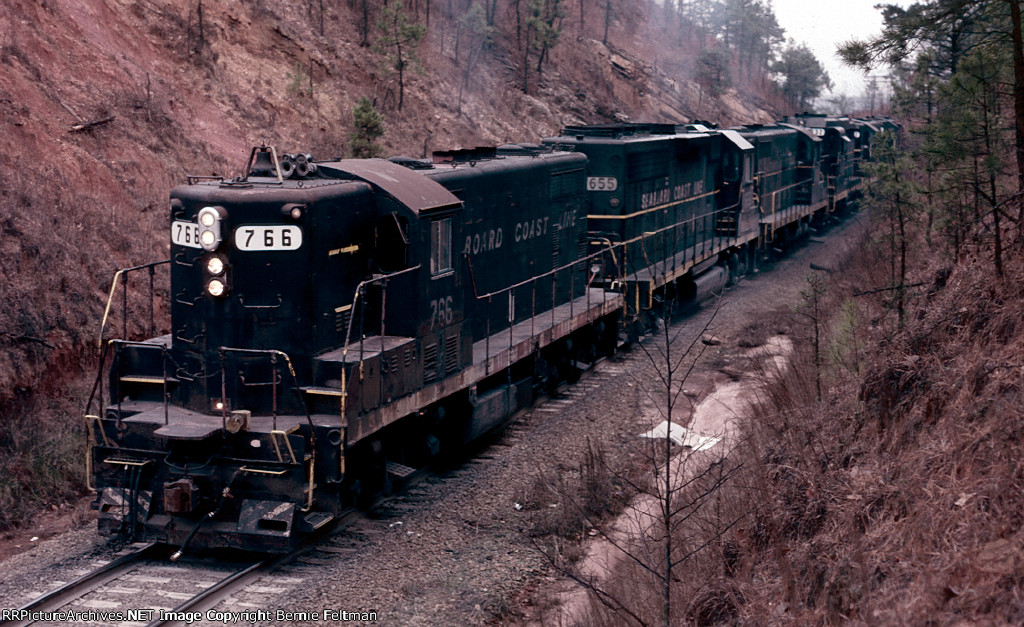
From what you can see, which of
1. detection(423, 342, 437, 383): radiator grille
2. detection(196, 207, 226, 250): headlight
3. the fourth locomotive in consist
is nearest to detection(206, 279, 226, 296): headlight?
the fourth locomotive in consist

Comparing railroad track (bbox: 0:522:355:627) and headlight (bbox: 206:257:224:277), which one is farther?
headlight (bbox: 206:257:224:277)

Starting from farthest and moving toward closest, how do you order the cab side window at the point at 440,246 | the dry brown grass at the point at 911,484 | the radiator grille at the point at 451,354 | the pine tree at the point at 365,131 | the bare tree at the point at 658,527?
the pine tree at the point at 365,131, the radiator grille at the point at 451,354, the cab side window at the point at 440,246, the bare tree at the point at 658,527, the dry brown grass at the point at 911,484

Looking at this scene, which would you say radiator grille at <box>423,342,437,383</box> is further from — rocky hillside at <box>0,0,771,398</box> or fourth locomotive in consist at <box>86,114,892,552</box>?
rocky hillside at <box>0,0,771,398</box>

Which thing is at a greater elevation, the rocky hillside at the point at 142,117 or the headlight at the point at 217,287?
the rocky hillside at the point at 142,117

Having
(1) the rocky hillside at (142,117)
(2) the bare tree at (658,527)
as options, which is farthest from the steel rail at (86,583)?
(2) the bare tree at (658,527)

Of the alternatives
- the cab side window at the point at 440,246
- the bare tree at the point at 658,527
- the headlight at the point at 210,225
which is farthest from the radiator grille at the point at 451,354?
the headlight at the point at 210,225

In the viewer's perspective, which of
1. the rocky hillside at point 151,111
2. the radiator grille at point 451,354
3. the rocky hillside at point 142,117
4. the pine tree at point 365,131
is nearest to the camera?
the radiator grille at point 451,354

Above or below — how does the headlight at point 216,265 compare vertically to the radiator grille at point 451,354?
above

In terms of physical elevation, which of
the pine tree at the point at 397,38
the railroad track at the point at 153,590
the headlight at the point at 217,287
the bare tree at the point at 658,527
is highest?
the pine tree at the point at 397,38

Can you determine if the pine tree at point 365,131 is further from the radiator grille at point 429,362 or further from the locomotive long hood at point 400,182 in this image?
the radiator grille at point 429,362

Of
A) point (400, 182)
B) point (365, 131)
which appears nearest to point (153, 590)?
point (400, 182)

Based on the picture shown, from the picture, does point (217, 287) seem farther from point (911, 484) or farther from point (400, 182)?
point (911, 484)

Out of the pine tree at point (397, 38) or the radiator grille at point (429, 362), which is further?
the pine tree at point (397, 38)

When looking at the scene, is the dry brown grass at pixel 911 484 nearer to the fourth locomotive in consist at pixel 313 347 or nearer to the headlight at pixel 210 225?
the fourth locomotive in consist at pixel 313 347
